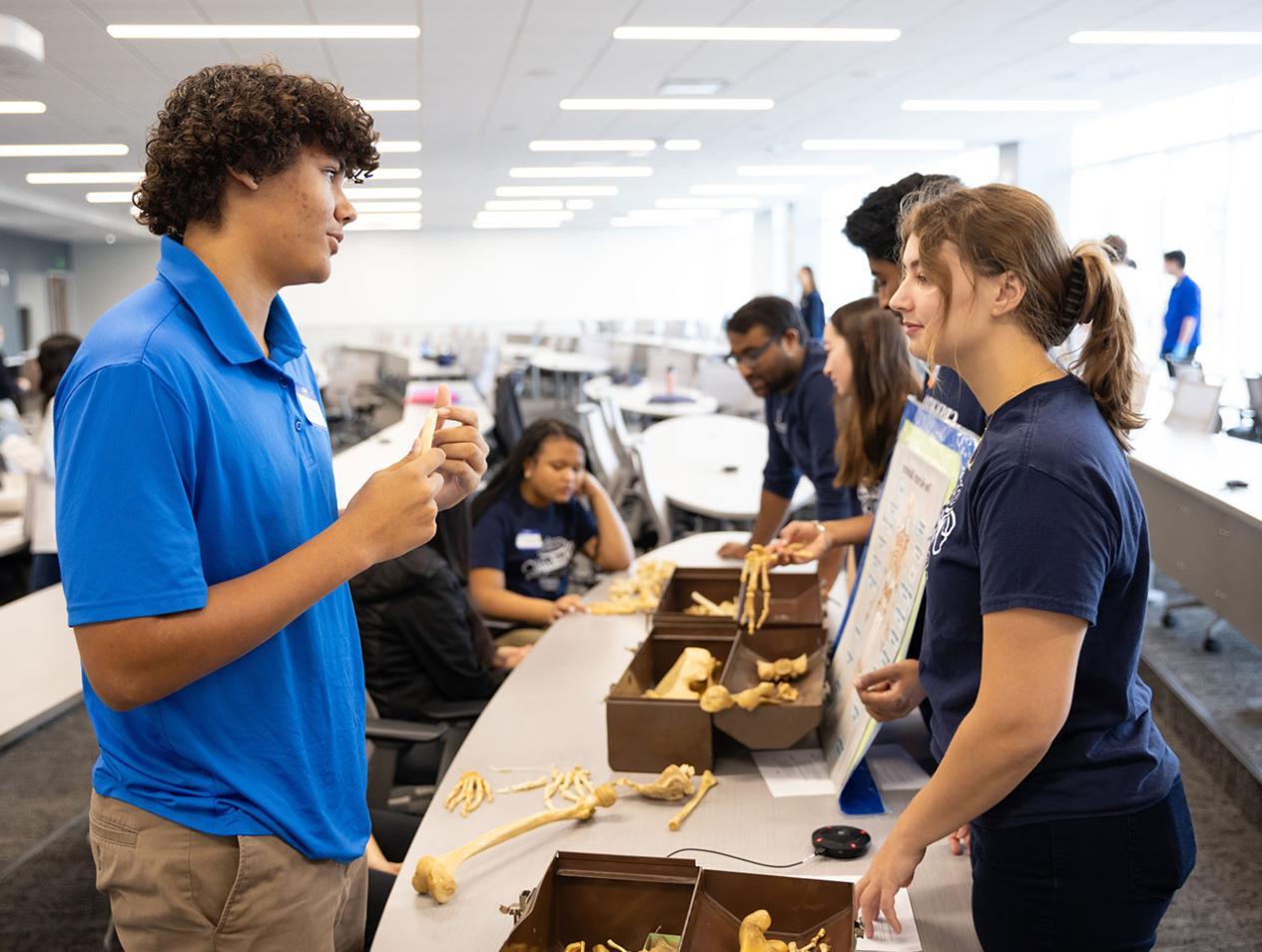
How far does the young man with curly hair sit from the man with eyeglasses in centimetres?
179

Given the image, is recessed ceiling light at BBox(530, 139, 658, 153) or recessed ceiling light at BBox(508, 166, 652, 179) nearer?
recessed ceiling light at BBox(530, 139, 658, 153)

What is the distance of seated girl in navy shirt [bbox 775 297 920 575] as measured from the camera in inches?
94.6

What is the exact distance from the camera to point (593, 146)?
11.5 m

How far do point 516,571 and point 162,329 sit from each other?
235cm

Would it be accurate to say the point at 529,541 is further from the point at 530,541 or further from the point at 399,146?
the point at 399,146

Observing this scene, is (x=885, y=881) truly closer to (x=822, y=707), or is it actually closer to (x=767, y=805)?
(x=767, y=805)

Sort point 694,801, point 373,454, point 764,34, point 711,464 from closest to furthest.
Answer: point 694,801, point 373,454, point 711,464, point 764,34

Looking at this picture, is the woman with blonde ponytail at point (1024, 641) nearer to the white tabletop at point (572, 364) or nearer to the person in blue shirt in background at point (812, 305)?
the white tabletop at point (572, 364)

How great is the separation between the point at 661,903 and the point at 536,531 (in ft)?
7.19

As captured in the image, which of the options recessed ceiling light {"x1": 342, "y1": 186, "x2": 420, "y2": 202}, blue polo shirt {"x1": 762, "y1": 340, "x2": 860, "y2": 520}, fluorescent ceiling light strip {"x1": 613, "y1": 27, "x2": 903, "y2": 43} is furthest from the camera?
recessed ceiling light {"x1": 342, "y1": 186, "x2": 420, "y2": 202}

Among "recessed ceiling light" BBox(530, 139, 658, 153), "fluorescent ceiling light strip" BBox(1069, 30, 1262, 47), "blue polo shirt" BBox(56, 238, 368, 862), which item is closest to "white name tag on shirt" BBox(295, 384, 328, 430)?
"blue polo shirt" BBox(56, 238, 368, 862)

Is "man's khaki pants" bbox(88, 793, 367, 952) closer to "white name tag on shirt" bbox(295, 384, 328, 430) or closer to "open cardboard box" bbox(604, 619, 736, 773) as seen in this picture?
"white name tag on shirt" bbox(295, 384, 328, 430)

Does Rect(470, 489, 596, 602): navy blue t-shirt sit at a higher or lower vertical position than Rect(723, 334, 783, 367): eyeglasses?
lower

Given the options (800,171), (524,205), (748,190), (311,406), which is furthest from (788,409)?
(524,205)
